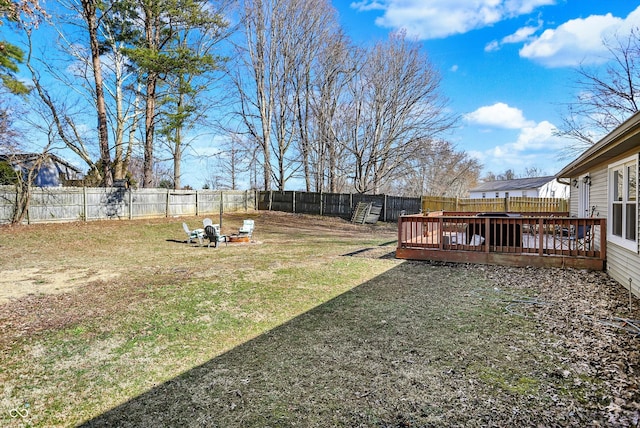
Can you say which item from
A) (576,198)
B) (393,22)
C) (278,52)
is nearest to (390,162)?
(393,22)

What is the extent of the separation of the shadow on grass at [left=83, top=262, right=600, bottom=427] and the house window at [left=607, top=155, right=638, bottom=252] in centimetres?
278

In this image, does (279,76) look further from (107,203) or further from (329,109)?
(107,203)

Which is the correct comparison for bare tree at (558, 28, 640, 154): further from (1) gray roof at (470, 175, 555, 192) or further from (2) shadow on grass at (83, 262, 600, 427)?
(2) shadow on grass at (83, 262, 600, 427)

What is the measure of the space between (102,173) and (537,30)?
20.9 m

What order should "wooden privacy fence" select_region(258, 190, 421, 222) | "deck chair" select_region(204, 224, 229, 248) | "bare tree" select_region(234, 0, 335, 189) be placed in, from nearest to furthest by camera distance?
"deck chair" select_region(204, 224, 229, 248)
"wooden privacy fence" select_region(258, 190, 421, 222)
"bare tree" select_region(234, 0, 335, 189)

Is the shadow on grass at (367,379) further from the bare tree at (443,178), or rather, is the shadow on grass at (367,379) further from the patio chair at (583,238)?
the bare tree at (443,178)

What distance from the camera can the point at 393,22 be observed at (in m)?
22.3

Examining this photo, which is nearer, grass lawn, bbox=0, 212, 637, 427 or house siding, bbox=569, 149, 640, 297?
grass lawn, bbox=0, 212, 637, 427

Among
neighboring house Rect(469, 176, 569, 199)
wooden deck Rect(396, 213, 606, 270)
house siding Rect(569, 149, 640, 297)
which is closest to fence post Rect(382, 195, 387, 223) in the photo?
wooden deck Rect(396, 213, 606, 270)

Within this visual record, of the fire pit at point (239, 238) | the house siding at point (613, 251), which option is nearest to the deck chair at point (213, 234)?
the fire pit at point (239, 238)

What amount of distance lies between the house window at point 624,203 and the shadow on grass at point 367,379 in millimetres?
2778

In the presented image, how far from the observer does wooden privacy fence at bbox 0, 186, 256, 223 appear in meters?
13.1

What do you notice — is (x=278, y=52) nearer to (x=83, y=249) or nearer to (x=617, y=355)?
(x=83, y=249)

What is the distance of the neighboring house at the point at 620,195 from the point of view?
481cm
